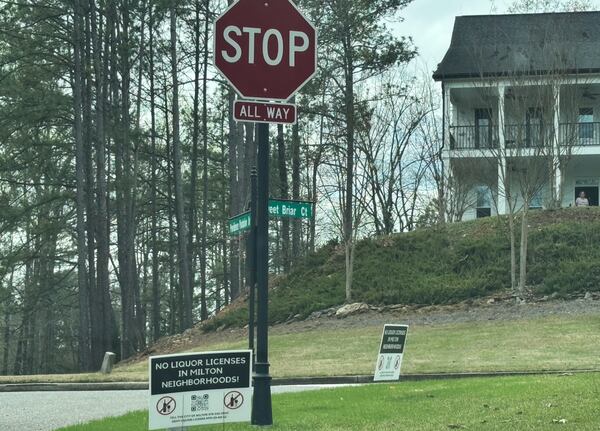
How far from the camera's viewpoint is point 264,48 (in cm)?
852

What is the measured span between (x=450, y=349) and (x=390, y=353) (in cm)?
797

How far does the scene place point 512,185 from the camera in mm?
30047

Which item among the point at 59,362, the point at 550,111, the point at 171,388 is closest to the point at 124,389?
the point at 171,388

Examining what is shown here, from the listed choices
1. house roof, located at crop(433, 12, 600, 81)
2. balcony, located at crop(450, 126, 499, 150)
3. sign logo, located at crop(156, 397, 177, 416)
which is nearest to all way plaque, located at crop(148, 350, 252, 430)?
sign logo, located at crop(156, 397, 177, 416)

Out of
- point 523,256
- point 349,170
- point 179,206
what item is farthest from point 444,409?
point 179,206

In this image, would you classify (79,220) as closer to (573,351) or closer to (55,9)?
(55,9)

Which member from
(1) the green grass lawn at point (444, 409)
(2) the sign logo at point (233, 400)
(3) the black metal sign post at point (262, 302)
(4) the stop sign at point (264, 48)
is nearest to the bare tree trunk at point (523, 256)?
(1) the green grass lawn at point (444, 409)

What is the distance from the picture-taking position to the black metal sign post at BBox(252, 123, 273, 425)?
8469mm

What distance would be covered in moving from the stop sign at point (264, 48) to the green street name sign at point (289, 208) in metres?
4.48

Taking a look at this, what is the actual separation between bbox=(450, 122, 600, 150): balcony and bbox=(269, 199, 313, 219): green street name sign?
13.9 m

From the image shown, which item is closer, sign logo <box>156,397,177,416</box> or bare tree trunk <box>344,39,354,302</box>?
sign logo <box>156,397,177,416</box>

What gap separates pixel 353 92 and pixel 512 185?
27.4 ft

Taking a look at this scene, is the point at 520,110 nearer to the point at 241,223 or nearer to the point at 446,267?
the point at 446,267

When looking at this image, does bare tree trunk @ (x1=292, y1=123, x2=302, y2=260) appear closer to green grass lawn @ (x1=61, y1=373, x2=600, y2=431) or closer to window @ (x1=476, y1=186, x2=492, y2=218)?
window @ (x1=476, y1=186, x2=492, y2=218)
